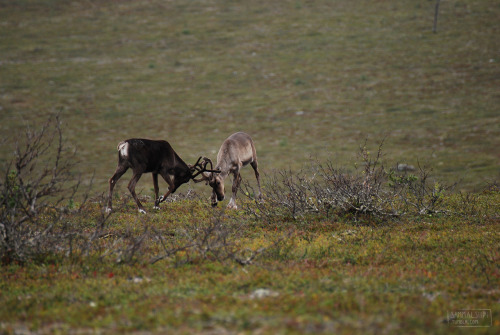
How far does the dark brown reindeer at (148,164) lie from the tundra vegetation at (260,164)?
1000 millimetres

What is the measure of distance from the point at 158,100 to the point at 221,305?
4191 cm

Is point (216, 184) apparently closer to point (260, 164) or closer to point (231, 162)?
point (231, 162)

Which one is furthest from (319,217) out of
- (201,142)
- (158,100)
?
(158,100)

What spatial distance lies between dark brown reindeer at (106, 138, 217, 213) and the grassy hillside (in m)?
15.9

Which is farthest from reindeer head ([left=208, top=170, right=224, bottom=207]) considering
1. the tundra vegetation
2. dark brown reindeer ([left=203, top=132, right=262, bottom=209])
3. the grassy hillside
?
the grassy hillside

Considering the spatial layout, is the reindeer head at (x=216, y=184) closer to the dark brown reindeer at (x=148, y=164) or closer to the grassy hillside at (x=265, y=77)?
the dark brown reindeer at (x=148, y=164)

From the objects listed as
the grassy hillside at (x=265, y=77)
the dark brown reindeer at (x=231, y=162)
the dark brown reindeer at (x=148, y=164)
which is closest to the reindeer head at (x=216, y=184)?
the dark brown reindeer at (x=231, y=162)

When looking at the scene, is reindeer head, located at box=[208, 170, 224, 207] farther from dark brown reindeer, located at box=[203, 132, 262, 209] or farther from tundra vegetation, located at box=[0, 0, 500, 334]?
tundra vegetation, located at box=[0, 0, 500, 334]

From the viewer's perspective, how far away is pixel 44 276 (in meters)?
8.65

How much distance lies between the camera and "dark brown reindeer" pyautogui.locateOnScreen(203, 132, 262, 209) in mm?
15641

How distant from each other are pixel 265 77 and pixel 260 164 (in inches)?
713

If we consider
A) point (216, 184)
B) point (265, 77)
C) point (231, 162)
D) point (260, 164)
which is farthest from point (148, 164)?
point (265, 77)

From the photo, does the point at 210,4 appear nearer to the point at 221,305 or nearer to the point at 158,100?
the point at 158,100

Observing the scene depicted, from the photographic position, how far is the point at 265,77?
50.8 meters
